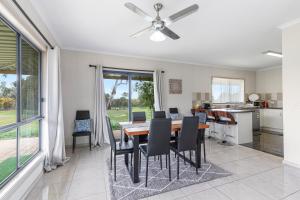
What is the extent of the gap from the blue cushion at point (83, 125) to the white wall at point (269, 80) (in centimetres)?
702

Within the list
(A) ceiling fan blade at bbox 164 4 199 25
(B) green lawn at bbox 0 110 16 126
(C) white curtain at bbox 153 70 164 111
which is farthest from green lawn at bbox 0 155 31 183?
(C) white curtain at bbox 153 70 164 111

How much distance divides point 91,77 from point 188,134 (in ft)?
10.1

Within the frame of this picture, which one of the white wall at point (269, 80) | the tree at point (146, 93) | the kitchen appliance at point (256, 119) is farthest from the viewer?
the white wall at point (269, 80)

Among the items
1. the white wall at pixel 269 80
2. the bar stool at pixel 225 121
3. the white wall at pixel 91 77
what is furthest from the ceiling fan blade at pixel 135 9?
the white wall at pixel 269 80

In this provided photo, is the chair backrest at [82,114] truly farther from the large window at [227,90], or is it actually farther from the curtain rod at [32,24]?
the large window at [227,90]

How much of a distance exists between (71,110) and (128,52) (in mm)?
2204

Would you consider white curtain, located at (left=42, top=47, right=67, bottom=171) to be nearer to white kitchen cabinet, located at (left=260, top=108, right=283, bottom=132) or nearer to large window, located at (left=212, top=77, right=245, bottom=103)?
large window, located at (left=212, top=77, right=245, bottom=103)

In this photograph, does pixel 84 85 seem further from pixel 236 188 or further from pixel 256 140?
pixel 256 140

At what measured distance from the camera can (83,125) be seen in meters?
3.94

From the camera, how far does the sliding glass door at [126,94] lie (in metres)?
4.50

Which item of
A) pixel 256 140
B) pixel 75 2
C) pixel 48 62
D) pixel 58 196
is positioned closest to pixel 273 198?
pixel 58 196

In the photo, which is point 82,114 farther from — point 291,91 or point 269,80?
point 269,80

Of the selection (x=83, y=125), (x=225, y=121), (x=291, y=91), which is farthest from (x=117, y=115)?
(x=291, y=91)

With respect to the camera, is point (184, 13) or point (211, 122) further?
point (211, 122)
